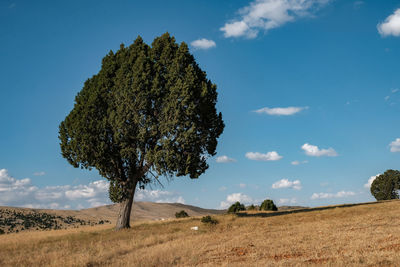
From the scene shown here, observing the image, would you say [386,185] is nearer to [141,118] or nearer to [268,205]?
[268,205]

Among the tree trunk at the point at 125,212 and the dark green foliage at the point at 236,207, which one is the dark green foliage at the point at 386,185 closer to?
the dark green foliage at the point at 236,207

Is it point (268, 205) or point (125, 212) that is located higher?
point (125, 212)

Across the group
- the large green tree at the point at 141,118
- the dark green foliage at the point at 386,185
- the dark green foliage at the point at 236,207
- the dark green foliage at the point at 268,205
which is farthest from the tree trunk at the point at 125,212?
the dark green foliage at the point at 386,185

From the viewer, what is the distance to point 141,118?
26906 millimetres

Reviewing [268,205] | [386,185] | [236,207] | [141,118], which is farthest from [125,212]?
[386,185]

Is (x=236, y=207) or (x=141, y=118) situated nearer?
(x=141, y=118)

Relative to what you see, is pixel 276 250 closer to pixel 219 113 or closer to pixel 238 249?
pixel 238 249

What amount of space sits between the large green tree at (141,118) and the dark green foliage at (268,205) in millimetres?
23518

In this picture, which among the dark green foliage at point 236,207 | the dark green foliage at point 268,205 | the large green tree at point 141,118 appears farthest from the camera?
the dark green foliage at point 236,207

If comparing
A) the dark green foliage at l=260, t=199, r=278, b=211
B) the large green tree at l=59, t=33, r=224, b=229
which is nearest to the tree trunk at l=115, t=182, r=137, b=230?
the large green tree at l=59, t=33, r=224, b=229

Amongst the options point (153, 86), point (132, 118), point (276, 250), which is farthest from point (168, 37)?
point (276, 250)

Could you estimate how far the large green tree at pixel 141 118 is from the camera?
87.5 feet

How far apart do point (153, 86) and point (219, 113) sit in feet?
23.8

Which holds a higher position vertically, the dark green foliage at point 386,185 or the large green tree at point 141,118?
the large green tree at point 141,118
